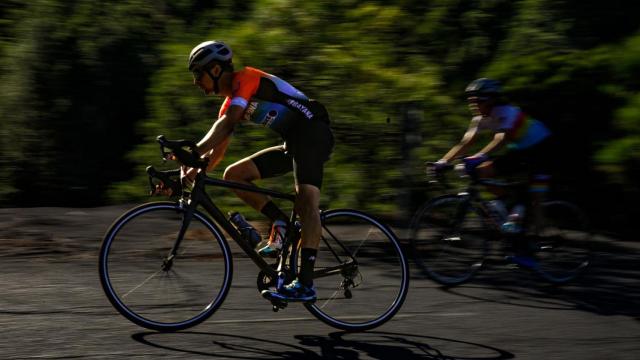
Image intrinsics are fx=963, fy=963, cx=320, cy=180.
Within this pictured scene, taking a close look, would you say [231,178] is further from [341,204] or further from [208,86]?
[341,204]

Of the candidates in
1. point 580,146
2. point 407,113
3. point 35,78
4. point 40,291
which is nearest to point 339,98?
point 407,113

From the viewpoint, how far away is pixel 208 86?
609cm

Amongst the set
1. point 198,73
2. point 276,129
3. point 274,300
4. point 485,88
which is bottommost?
point 274,300

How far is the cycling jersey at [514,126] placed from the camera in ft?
26.3

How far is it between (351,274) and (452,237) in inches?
72.5

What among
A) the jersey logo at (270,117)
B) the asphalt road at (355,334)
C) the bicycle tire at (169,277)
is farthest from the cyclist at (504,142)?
the bicycle tire at (169,277)

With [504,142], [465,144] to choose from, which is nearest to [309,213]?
[465,144]

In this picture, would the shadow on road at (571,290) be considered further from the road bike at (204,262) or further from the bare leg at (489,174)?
the road bike at (204,262)

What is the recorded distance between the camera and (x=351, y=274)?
6.54 metres

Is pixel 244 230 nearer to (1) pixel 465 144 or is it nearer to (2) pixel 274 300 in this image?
(2) pixel 274 300

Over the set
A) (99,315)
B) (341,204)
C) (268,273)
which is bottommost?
(341,204)

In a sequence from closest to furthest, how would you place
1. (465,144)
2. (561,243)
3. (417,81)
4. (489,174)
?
(465,144)
(489,174)
(561,243)
(417,81)

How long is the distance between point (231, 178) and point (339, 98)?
4.50 m

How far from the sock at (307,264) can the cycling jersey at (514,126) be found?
242cm
